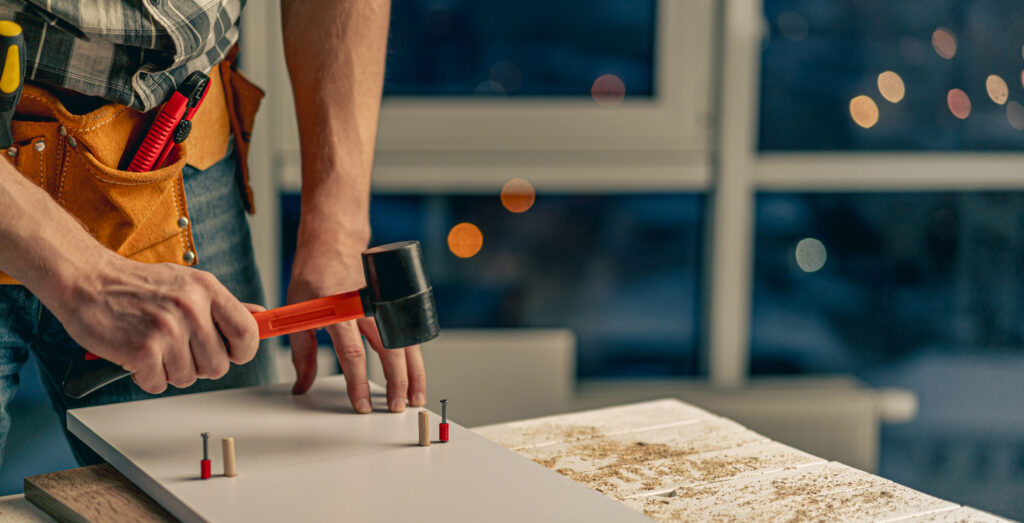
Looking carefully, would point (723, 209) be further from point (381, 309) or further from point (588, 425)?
point (381, 309)

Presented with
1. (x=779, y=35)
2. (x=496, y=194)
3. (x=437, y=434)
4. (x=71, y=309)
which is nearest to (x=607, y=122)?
(x=496, y=194)

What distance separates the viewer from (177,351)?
0.82m

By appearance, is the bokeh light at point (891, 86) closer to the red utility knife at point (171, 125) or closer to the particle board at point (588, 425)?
the particle board at point (588, 425)

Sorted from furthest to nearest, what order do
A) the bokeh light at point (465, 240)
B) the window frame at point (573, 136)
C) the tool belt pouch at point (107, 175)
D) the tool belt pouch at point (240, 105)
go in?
the bokeh light at point (465, 240), the window frame at point (573, 136), the tool belt pouch at point (240, 105), the tool belt pouch at point (107, 175)

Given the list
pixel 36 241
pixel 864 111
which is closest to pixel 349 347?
pixel 36 241

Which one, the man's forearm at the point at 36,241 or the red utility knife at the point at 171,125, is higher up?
the red utility knife at the point at 171,125

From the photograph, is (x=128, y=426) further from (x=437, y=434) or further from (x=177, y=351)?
(x=437, y=434)

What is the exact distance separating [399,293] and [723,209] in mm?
1704

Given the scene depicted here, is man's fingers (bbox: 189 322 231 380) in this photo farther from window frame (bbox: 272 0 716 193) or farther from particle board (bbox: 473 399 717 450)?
window frame (bbox: 272 0 716 193)

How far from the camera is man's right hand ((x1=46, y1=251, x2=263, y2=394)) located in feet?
2.66

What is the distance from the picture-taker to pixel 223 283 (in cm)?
117

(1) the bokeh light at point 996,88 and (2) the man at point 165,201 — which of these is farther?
(1) the bokeh light at point 996,88

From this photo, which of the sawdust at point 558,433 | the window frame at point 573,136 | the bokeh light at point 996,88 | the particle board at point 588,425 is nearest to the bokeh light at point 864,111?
the bokeh light at point 996,88

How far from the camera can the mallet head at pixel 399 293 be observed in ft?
2.88
